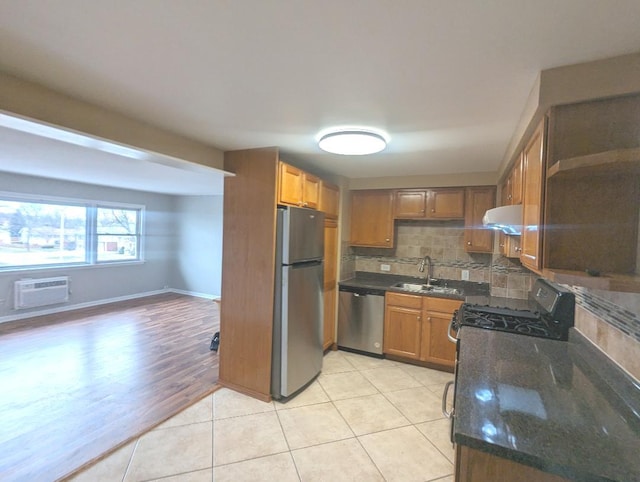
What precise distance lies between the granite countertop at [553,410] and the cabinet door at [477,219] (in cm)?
197

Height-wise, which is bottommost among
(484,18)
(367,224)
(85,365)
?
(85,365)

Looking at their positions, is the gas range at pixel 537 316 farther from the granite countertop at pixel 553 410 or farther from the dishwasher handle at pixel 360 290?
the dishwasher handle at pixel 360 290

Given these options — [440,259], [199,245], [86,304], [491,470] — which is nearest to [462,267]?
[440,259]

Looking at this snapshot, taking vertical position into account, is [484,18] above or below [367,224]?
above

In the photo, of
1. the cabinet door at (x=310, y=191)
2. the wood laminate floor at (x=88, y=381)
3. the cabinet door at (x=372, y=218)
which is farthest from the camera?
the cabinet door at (x=372, y=218)

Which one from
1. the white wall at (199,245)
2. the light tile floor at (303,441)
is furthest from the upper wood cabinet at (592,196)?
the white wall at (199,245)

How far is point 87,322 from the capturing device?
4.79 m

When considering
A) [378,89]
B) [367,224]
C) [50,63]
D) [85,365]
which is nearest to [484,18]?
[378,89]

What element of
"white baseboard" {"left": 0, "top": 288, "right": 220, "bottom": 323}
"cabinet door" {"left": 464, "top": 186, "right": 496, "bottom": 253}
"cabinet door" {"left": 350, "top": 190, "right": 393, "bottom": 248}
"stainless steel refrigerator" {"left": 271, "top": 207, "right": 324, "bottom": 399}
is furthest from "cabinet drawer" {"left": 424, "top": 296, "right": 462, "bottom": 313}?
"white baseboard" {"left": 0, "top": 288, "right": 220, "bottom": 323}

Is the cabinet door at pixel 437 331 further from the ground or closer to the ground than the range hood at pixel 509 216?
closer to the ground

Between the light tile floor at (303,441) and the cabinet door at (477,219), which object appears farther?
the cabinet door at (477,219)

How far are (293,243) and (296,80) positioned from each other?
56.7 inches

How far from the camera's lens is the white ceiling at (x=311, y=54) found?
990mm

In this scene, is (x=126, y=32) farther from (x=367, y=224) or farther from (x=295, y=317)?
(x=367, y=224)
